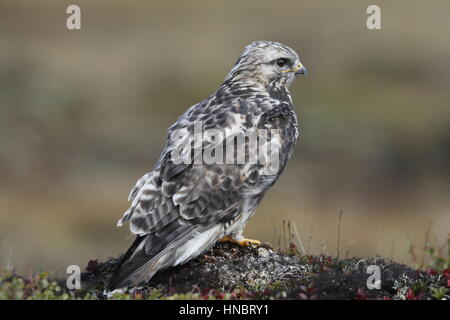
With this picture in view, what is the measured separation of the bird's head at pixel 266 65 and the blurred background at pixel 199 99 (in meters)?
4.30

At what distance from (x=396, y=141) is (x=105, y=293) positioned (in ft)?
53.5

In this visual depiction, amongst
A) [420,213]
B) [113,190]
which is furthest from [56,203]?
[420,213]

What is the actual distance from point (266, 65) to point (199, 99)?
14.8 meters

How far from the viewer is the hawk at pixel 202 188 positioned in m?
8.30

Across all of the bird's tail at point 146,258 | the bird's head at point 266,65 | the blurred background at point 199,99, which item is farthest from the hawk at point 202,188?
the blurred background at point 199,99

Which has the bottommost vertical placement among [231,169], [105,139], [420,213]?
[420,213]

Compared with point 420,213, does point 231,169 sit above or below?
above

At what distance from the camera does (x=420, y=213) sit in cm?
2000

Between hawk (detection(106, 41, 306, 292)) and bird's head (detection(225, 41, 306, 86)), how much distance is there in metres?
0.52

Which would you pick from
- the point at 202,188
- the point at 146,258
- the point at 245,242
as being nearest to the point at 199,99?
the point at 245,242

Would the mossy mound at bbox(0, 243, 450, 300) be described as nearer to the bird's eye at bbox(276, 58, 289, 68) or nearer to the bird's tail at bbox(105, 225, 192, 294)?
the bird's tail at bbox(105, 225, 192, 294)

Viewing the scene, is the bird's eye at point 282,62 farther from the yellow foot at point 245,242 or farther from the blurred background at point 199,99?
the blurred background at point 199,99

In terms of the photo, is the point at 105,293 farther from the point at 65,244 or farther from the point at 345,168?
the point at 345,168

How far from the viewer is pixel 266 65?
10.2 metres
